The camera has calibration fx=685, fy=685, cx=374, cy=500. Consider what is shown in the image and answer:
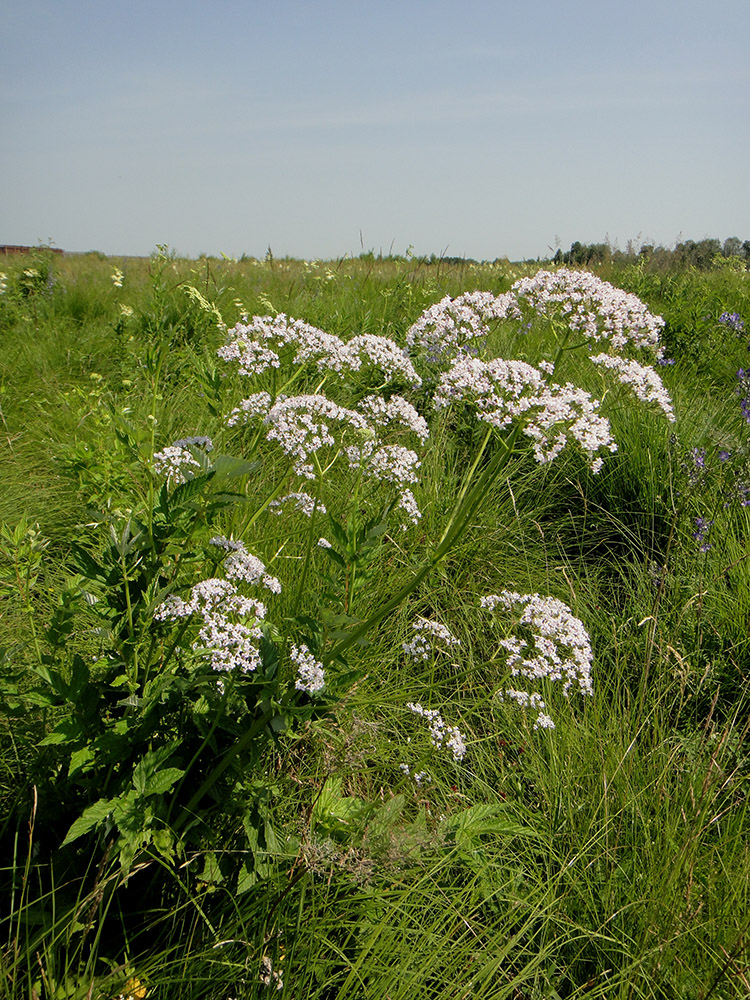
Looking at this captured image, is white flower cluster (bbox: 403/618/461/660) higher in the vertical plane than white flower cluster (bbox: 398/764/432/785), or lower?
higher

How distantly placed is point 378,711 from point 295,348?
1.45 m

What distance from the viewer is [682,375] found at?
5410 mm

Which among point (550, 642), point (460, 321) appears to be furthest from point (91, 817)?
point (460, 321)

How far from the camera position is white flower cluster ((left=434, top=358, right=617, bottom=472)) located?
81.4 inches

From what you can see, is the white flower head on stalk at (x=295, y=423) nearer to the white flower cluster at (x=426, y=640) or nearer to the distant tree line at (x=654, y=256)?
the white flower cluster at (x=426, y=640)

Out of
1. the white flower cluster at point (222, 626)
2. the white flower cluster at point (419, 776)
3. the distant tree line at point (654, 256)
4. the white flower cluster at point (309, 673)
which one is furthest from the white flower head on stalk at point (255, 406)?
the distant tree line at point (654, 256)

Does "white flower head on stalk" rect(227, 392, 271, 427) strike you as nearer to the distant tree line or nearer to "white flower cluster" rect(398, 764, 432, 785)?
"white flower cluster" rect(398, 764, 432, 785)

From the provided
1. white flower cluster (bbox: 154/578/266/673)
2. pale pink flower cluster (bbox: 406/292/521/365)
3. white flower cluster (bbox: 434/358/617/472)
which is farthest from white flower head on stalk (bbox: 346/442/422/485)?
white flower cluster (bbox: 154/578/266/673)

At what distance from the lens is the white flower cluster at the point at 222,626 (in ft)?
5.08

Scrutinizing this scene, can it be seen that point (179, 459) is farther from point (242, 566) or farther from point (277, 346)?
point (277, 346)

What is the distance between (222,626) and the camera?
1644mm

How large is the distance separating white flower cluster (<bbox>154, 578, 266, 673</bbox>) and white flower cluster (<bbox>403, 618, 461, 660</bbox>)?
84cm

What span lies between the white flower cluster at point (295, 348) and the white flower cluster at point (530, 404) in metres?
0.21

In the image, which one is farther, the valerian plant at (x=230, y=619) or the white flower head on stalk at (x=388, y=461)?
the white flower head on stalk at (x=388, y=461)
